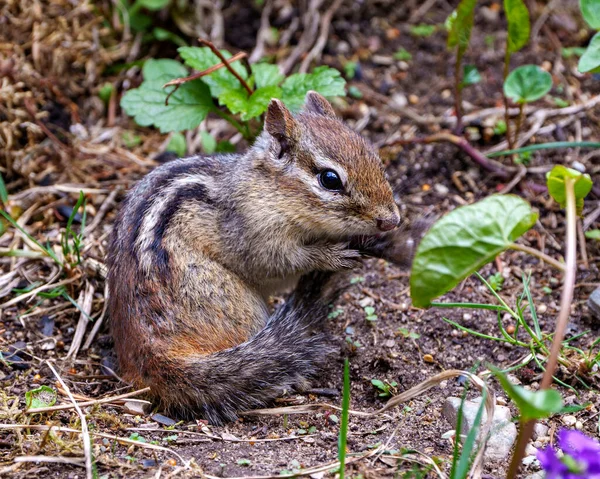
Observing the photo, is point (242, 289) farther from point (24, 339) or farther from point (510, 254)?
point (510, 254)

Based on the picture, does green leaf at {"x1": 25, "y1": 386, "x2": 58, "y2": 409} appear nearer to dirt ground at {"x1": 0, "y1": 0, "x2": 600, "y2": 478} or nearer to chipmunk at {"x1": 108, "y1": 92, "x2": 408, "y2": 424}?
dirt ground at {"x1": 0, "y1": 0, "x2": 600, "y2": 478}

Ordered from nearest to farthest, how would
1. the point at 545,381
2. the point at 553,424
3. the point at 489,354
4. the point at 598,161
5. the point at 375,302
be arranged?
the point at 545,381 → the point at 553,424 → the point at 489,354 → the point at 375,302 → the point at 598,161

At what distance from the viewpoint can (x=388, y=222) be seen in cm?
370

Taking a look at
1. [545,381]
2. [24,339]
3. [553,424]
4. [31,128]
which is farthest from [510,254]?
[31,128]

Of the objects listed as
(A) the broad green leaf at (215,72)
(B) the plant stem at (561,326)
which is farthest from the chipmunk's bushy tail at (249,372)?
(A) the broad green leaf at (215,72)

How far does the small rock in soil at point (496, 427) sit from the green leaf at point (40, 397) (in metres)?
1.90

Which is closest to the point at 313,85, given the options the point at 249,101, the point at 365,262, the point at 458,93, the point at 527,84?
the point at 249,101

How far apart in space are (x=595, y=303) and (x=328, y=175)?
1.63 m

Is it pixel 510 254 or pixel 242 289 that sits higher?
pixel 510 254

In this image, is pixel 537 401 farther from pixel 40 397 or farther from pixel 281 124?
pixel 40 397

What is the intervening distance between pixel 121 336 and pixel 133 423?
0.53m

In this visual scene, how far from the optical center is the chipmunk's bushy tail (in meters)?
3.59

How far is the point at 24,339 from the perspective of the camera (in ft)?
13.5

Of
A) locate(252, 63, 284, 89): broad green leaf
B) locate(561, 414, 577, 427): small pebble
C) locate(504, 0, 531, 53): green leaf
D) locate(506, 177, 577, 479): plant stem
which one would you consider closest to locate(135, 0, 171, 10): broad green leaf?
locate(252, 63, 284, 89): broad green leaf
